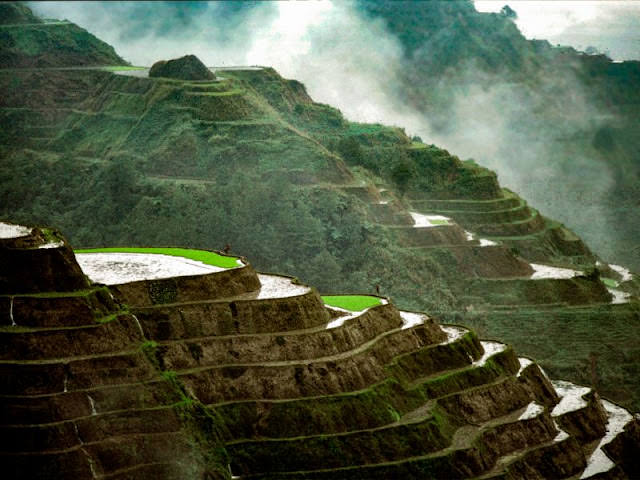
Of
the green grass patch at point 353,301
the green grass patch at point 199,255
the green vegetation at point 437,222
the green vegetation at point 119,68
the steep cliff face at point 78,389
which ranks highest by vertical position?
the green vegetation at point 119,68

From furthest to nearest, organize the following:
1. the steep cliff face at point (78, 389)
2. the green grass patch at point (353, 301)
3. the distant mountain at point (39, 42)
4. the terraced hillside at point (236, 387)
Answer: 1. the distant mountain at point (39, 42)
2. the green grass patch at point (353, 301)
3. the terraced hillside at point (236, 387)
4. the steep cliff face at point (78, 389)


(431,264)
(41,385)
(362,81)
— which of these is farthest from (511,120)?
(41,385)

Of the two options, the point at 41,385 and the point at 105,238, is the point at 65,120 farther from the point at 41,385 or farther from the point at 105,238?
the point at 41,385

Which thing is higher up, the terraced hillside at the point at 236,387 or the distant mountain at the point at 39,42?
the distant mountain at the point at 39,42

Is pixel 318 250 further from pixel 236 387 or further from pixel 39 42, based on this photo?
pixel 236 387

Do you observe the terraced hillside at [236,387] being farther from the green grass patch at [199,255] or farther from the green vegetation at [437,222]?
the green vegetation at [437,222]

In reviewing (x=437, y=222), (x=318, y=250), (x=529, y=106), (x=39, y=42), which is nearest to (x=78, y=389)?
(x=318, y=250)

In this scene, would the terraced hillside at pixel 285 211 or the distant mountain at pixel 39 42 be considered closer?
the terraced hillside at pixel 285 211

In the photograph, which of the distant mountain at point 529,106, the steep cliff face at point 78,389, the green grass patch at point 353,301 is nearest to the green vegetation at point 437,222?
the distant mountain at point 529,106
